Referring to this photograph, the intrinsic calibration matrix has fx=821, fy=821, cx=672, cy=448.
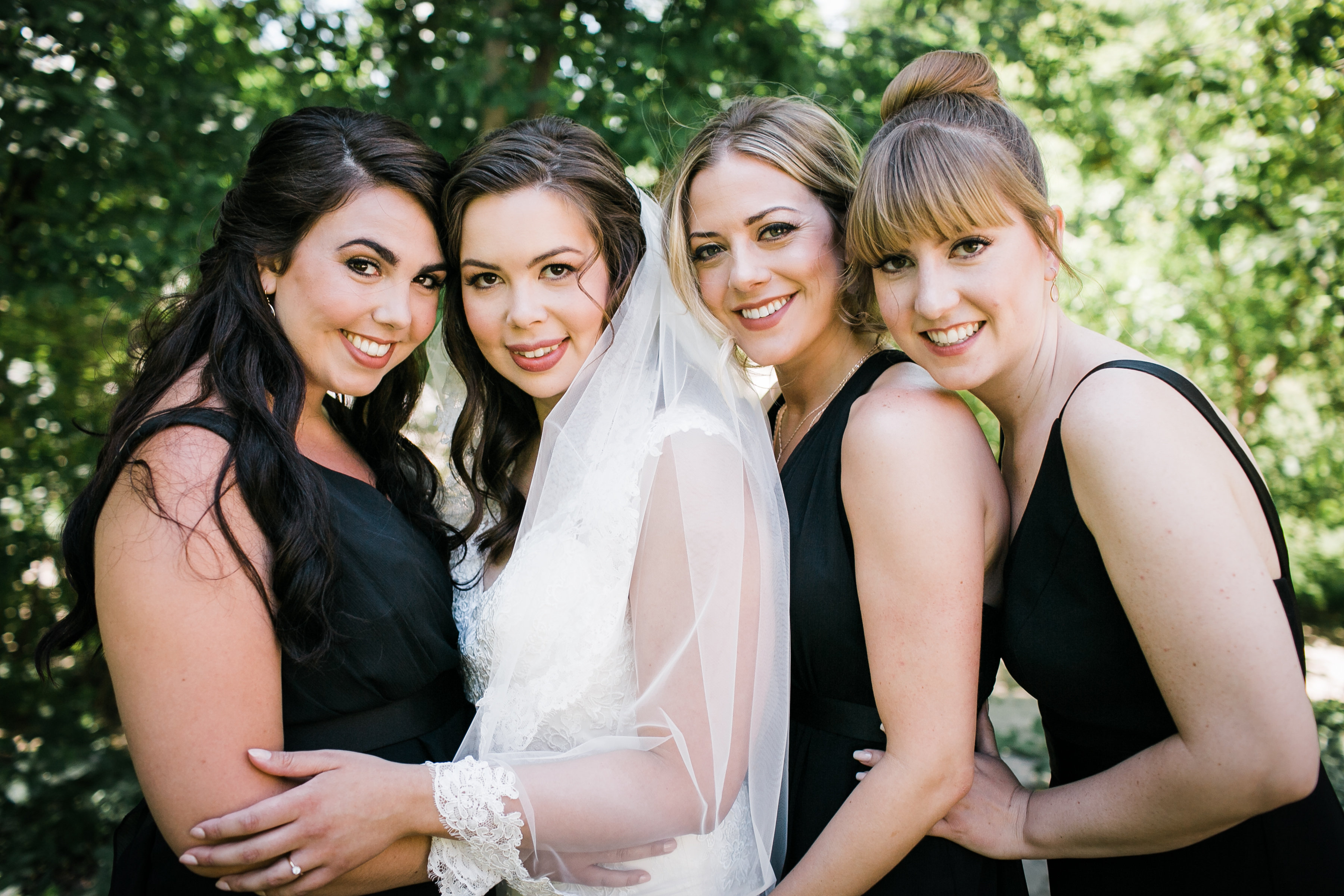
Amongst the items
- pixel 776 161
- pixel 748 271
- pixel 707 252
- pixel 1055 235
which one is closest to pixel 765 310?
pixel 748 271

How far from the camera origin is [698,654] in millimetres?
1894

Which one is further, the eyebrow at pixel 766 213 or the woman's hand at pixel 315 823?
the eyebrow at pixel 766 213

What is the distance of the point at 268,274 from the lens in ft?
7.45

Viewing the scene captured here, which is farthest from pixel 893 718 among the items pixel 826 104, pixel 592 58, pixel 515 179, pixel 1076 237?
pixel 1076 237

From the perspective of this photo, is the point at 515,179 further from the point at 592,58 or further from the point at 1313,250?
the point at 1313,250

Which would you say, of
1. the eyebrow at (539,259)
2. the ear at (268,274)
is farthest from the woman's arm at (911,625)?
the ear at (268,274)

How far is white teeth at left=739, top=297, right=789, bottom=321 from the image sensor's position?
7.71 ft

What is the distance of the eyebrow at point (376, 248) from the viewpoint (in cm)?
224

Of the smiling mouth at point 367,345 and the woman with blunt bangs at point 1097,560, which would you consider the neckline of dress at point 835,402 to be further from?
the smiling mouth at point 367,345

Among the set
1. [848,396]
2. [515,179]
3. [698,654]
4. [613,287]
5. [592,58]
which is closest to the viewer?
[698,654]

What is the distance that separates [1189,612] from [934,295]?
85cm

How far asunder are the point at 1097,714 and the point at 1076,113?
4617mm

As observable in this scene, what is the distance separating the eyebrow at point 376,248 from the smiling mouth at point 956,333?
1478 millimetres

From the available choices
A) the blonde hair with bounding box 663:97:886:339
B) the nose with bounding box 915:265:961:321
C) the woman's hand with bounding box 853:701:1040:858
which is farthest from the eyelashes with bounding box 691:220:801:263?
the woman's hand with bounding box 853:701:1040:858
